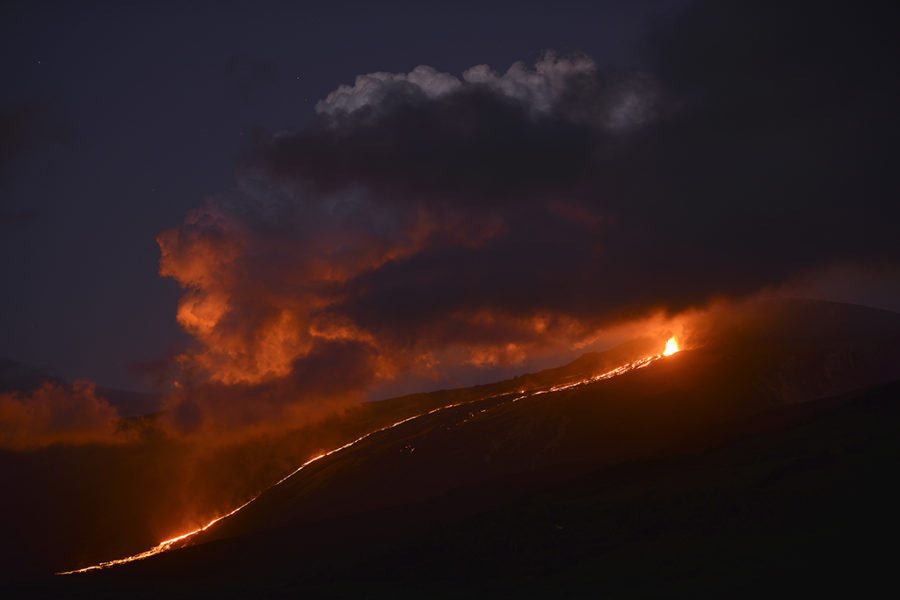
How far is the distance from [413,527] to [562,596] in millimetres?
23748

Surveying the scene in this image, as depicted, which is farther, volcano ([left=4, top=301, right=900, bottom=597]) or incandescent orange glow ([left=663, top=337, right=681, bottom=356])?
incandescent orange glow ([left=663, top=337, right=681, bottom=356])

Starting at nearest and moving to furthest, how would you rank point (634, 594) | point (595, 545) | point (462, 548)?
point (634, 594), point (595, 545), point (462, 548)

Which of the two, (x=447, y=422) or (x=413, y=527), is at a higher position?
(x=447, y=422)

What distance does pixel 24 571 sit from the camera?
10544 centimetres

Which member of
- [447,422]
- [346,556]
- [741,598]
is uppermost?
[447,422]

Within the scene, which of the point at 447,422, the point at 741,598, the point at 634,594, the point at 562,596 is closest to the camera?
the point at 741,598

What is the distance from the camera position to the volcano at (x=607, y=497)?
110 ft

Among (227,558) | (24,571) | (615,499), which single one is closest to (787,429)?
(615,499)

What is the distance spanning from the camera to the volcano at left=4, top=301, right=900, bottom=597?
3366 centimetres

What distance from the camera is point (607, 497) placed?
48219mm

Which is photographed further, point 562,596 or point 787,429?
point 787,429

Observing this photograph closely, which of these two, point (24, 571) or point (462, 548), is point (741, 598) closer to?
point (462, 548)

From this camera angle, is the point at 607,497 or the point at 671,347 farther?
the point at 671,347

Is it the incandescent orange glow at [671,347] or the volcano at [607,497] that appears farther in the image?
the incandescent orange glow at [671,347]
